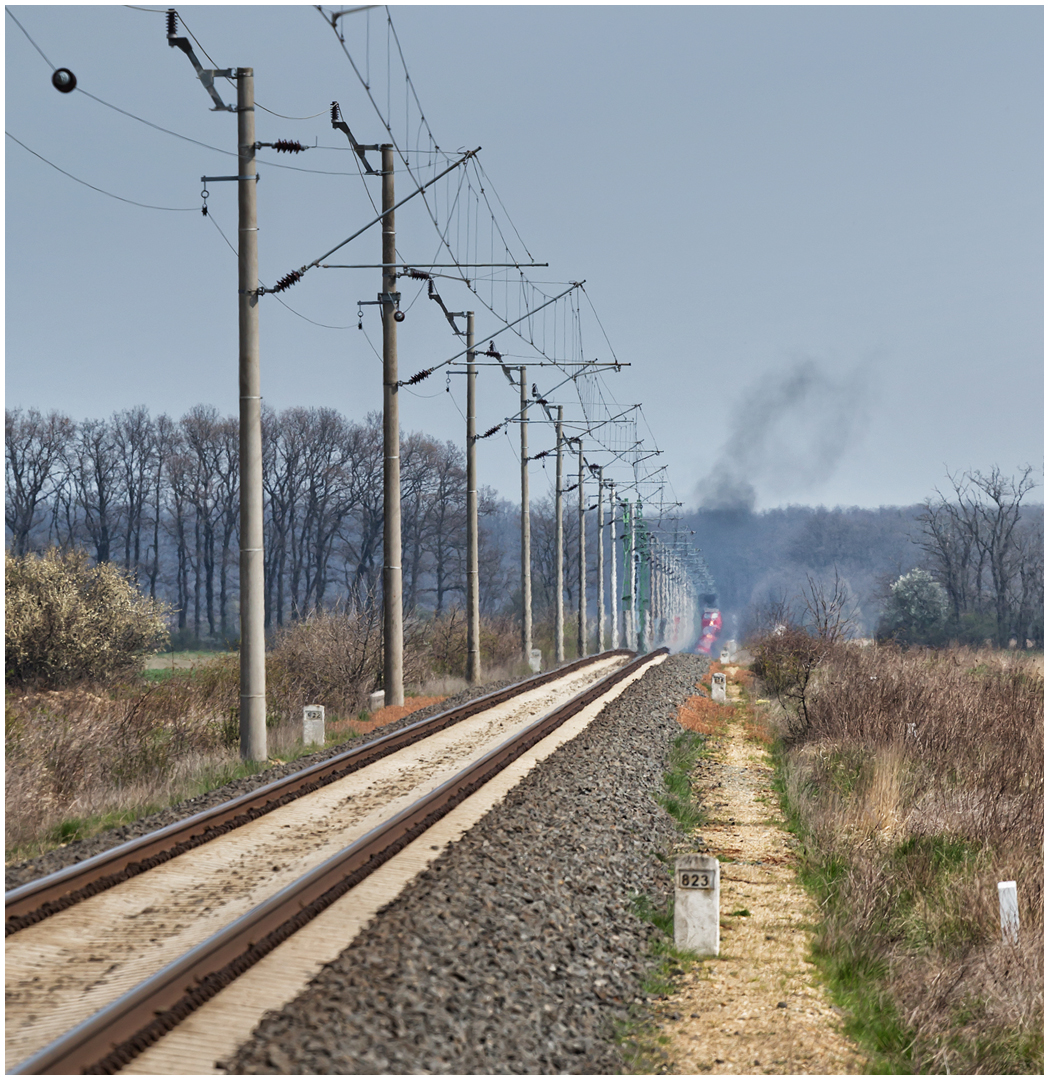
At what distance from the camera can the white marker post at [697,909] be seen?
348 inches

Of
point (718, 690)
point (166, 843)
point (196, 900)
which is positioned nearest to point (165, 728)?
point (166, 843)

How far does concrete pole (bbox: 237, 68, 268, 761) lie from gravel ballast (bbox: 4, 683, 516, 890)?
140 centimetres

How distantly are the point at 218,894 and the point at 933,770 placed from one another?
10.0m

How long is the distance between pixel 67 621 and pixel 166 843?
60.0 feet

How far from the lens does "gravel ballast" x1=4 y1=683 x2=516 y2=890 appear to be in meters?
9.34

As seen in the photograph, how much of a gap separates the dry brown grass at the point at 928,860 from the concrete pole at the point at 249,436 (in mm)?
7912

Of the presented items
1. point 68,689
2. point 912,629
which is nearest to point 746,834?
point 68,689

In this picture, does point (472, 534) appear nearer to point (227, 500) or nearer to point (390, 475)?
point (390, 475)

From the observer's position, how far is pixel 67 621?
88.1 ft

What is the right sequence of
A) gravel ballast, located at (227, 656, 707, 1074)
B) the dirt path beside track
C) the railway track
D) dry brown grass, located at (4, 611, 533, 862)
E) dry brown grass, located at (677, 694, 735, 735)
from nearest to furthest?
gravel ballast, located at (227, 656, 707, 1074), the railway track, the dirt path beside track, dry brown grass, located at (4, 611, 533, 862), dry brown grass, located at (677, 694, 735, 735)

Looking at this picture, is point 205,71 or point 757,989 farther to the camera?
point 205,71

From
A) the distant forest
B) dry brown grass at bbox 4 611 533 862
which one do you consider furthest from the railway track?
the distant forest

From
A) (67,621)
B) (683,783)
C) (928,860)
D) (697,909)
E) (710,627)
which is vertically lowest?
(710,627)

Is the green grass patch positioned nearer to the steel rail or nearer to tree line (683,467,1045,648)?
the steel rail
